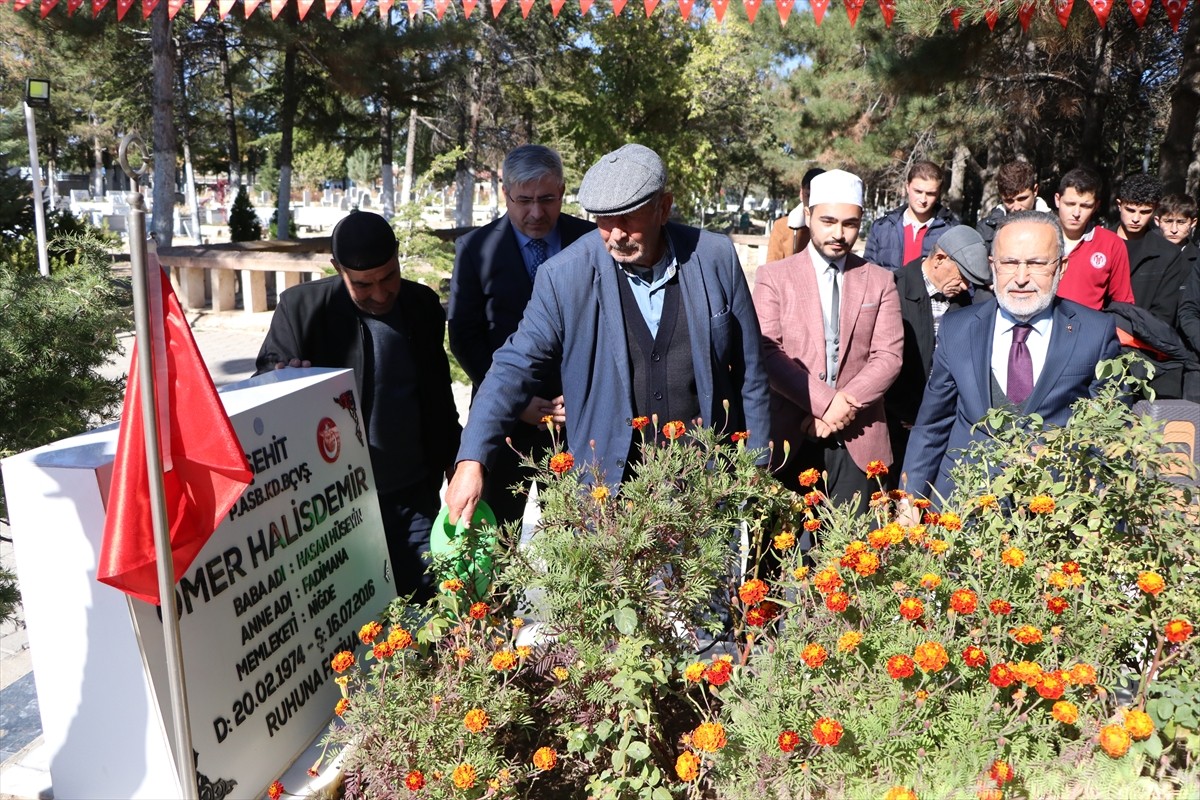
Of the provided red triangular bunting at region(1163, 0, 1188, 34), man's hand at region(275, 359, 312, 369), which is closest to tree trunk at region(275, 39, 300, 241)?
red triangular bunting at region(1163, 0, 1188, 34)

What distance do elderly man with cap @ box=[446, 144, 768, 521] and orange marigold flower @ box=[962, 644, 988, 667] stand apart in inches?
44.2

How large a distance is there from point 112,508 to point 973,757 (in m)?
1.61

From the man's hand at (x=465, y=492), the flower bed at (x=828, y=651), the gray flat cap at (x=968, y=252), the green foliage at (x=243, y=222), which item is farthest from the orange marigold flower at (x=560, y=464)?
the green foliage at (x=243, y=222)

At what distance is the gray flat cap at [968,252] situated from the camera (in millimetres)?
3518

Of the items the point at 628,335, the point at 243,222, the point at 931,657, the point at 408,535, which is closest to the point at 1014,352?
the point at 628,335

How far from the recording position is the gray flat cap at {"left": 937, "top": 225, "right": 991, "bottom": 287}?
3518 millimetres

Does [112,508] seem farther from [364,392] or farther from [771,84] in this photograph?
[771,84]

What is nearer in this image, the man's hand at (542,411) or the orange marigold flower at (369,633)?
the orange marigold flower at (369,633)

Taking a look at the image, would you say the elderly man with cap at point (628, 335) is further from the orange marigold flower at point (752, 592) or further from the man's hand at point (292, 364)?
the orange marigold flower at point (752, 592)

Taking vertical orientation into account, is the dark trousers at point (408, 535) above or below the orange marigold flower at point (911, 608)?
below

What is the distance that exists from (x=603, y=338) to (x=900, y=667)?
1343 millimetres

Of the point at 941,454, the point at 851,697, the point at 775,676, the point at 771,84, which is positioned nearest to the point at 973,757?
the point at 851,697

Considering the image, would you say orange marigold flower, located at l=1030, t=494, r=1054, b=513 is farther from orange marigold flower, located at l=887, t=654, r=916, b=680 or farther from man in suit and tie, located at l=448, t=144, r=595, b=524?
man in suit and tie, located at l=448, t=144, r=595, b=524

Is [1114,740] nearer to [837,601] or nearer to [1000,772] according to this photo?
[1000,772]
